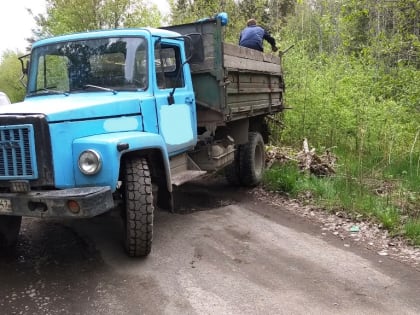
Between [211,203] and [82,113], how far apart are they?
3214 mm

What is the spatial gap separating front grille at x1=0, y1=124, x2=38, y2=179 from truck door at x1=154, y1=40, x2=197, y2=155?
60.3 inches

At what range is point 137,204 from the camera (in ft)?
13.9

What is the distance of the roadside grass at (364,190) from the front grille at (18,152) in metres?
4.06

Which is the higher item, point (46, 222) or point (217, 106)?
point (217, 106)

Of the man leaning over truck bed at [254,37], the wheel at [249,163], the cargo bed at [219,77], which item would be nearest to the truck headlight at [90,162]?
the cargo bed at [219,77]

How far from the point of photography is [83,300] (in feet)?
12.3

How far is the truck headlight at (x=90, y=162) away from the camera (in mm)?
3910

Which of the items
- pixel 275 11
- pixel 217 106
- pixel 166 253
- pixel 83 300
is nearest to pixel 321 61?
pixel 217 106

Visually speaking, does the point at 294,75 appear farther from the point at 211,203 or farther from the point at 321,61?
the point at 211,203

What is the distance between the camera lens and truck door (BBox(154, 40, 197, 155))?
16.8ft

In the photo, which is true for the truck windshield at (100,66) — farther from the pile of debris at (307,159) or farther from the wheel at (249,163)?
the pile of debris at (307,159)

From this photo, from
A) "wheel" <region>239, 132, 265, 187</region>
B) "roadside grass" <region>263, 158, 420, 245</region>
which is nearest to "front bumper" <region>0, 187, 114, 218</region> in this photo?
"roadside grass" <region>263, 158, 420, 245</region>

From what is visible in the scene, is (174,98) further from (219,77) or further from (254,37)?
(254,37)

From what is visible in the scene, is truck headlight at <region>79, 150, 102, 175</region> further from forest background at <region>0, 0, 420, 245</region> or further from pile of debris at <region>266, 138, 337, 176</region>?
pile of debris at <region>266, 138, 337, 176</region>
